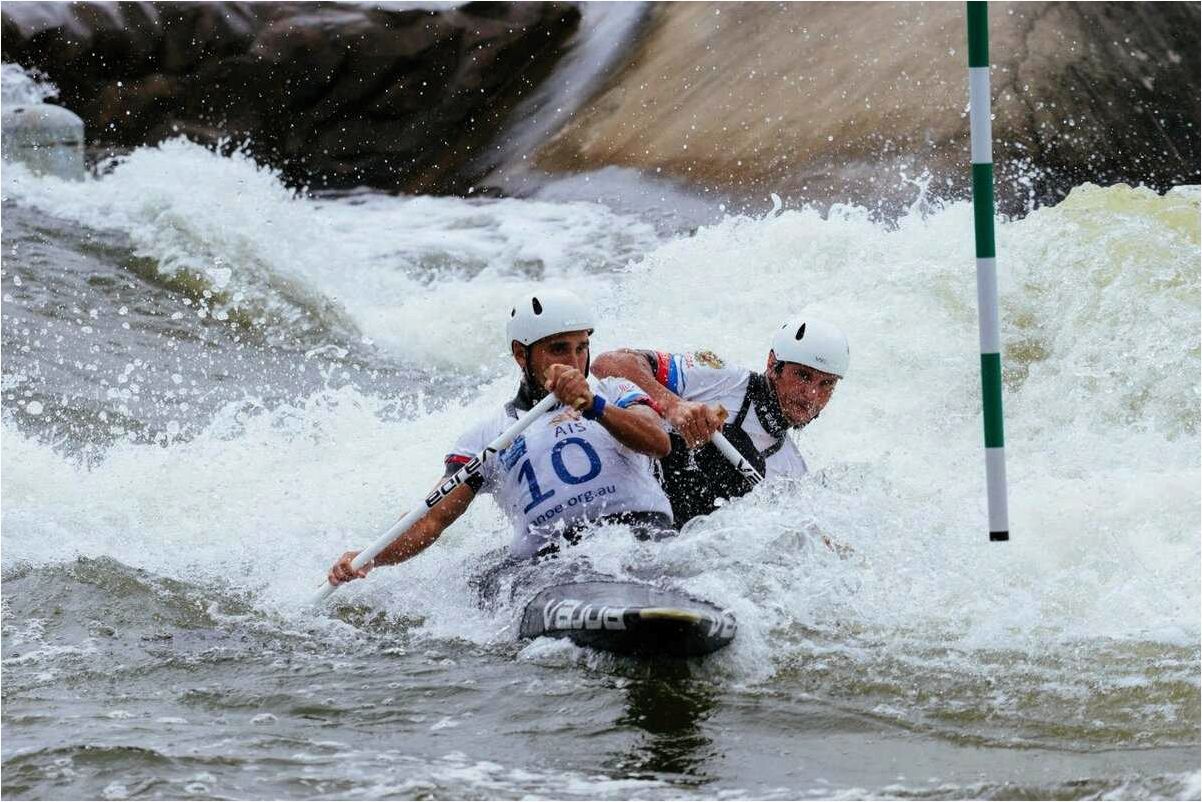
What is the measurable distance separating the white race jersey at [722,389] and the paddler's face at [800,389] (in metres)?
0.12

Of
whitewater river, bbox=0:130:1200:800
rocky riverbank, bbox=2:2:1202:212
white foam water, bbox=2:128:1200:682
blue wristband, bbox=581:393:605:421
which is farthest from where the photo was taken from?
rocky riverbank, bbox=2:2:1202:212

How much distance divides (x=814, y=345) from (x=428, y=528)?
4.93 feet

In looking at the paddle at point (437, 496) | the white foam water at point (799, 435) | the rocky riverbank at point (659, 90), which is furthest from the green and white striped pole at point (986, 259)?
the rocky riverbank at point (659, 90)

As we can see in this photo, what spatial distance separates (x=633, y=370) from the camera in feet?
18.4

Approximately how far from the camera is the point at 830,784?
401cm

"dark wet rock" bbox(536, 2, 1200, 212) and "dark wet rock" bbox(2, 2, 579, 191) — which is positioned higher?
"dark wet rock" bbox(2, 2, 579, 191)

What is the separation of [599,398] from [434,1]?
1274 centimetres

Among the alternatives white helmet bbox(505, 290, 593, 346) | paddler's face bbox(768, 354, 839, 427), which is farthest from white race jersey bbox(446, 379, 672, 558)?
paddler's face bbox(768, 354, 839, 427)

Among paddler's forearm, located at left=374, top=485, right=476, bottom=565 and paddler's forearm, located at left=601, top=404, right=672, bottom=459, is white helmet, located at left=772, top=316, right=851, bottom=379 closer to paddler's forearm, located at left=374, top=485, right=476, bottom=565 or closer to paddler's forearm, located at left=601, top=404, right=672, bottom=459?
paddler's forearm, located at left=601, top=404, right=672, bottom=459

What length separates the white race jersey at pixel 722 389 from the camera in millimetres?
5645

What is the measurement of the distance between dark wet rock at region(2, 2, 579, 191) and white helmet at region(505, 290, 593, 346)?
11.2 meters

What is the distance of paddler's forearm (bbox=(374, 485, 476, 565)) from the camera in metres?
5.43

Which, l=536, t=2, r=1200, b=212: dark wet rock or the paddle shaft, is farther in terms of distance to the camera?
l=536, t=2, r=1200, b=212: dark wet rock

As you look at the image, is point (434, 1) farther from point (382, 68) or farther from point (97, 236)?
point (97, 236)
